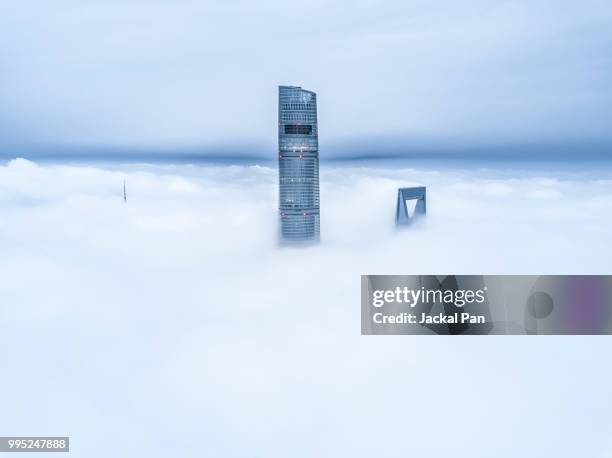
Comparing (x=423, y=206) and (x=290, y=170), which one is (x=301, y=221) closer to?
(x=290, y=170)

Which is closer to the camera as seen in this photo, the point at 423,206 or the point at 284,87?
the point at 284,87

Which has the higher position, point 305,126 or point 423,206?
point 305,126

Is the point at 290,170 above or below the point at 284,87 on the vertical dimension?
below

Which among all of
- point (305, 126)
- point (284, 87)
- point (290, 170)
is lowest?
point (290, 170)

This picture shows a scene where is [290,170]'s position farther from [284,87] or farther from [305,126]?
[284,87]

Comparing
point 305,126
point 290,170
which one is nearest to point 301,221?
point 290,170

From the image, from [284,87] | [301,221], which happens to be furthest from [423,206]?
[284,87]
